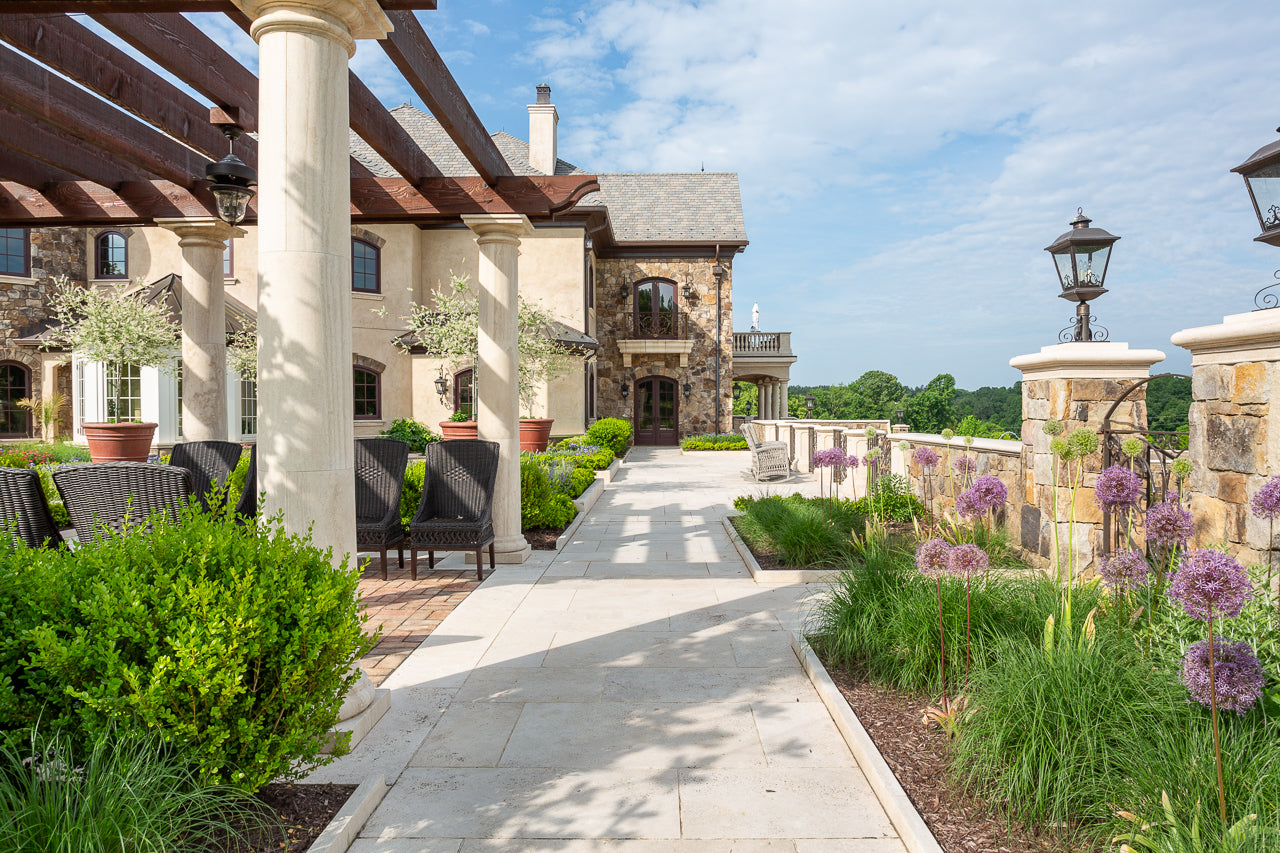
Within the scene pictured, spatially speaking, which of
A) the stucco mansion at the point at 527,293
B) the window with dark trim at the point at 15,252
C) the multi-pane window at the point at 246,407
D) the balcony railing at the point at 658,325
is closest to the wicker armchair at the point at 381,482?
the stucco mansion at the point at 527,293

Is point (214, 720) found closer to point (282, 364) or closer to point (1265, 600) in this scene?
point (282, 364)

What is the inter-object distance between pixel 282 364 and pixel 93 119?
15.3ft

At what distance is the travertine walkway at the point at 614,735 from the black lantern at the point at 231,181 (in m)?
3.66

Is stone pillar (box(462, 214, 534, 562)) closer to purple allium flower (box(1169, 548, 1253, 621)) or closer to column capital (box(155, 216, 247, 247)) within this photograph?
column capital (box(155, 216, 247, 247))

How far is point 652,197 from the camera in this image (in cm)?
2616

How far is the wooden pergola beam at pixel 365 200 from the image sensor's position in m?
6.79

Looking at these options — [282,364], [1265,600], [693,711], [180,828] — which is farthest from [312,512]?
[1265,600]

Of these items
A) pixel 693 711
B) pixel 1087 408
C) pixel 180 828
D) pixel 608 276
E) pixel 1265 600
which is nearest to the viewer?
pixel 180 828

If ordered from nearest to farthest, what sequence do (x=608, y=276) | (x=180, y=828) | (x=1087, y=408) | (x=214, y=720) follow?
(x=180, y=828) < (x=214, y=720) < (x=1087, y=408) < (x=608, y=276)

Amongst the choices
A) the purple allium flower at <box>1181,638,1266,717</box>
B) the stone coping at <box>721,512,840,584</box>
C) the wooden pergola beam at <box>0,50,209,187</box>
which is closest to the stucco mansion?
the wooden pergola beam at <box>0,50,209,187</box>

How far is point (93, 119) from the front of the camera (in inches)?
243

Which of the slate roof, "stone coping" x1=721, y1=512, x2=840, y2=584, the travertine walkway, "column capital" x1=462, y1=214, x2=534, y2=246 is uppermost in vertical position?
the slate roof

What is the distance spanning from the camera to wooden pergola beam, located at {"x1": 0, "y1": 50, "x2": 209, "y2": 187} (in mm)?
5566

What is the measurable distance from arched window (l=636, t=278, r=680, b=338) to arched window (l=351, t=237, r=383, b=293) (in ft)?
28.1
